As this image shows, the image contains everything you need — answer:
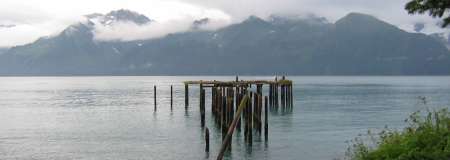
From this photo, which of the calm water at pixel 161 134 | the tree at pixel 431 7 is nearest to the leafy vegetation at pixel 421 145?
the tree at pixel 431 7

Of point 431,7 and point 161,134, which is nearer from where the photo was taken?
point 431,7

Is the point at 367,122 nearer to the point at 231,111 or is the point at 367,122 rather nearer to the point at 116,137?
the point at 231,111

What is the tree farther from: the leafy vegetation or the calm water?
the calm water

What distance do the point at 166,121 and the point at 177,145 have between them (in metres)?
20.2

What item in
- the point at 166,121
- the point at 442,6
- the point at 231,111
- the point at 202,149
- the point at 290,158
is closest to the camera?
the point at 442,6

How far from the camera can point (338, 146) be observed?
3875 cm

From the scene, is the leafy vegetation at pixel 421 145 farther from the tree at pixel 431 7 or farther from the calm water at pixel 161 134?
the calm water at pixel 161 134

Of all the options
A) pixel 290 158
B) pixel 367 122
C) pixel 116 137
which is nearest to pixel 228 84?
pixel 367 122

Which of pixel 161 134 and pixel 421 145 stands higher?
pixel 421 145

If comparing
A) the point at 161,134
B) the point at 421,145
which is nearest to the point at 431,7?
the point at 421,145

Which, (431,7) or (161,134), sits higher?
(431,7)

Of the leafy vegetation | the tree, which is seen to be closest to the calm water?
the leafy vegetation

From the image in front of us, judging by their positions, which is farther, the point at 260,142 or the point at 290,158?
the point at 260,142

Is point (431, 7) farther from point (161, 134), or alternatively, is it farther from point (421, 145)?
point (161, 134)
